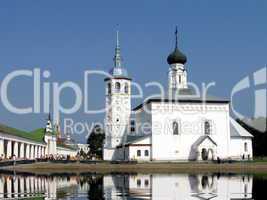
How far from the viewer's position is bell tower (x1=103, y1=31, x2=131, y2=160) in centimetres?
5612

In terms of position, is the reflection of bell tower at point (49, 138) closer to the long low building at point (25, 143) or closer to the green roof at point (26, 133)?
the long low building at point (25, 143)

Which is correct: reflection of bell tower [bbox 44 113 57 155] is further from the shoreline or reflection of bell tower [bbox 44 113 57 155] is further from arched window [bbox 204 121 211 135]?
the shoreline

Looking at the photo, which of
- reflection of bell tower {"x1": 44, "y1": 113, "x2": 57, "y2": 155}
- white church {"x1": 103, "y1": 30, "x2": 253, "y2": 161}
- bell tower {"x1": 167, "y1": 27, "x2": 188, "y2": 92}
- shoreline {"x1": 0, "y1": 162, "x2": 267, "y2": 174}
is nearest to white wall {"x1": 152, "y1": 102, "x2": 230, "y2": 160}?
white church {"x1": 103, "y1": 30, "x2": 253, "y2": 161}

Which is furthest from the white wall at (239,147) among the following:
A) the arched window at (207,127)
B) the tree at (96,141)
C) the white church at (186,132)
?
Result: the tree at (96,141)

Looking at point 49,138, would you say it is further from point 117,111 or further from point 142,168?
point 142,168

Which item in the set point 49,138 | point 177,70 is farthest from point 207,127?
point 49,138

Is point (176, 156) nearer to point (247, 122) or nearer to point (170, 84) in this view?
point (170, 84)

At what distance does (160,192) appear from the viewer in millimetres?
16672

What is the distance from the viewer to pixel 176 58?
185 ft

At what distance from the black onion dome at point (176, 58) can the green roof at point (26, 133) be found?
18315 millimetres

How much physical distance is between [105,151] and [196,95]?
498 inches

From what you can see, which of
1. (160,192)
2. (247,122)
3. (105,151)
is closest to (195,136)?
(105,151)

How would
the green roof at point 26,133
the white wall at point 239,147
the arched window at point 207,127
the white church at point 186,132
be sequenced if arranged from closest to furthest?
1. the green roof at point 26,133
2. the white church at point 186,132
3. the arched window at point 207,127
4. the white wall at point 239,147

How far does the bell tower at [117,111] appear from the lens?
2210 inches
